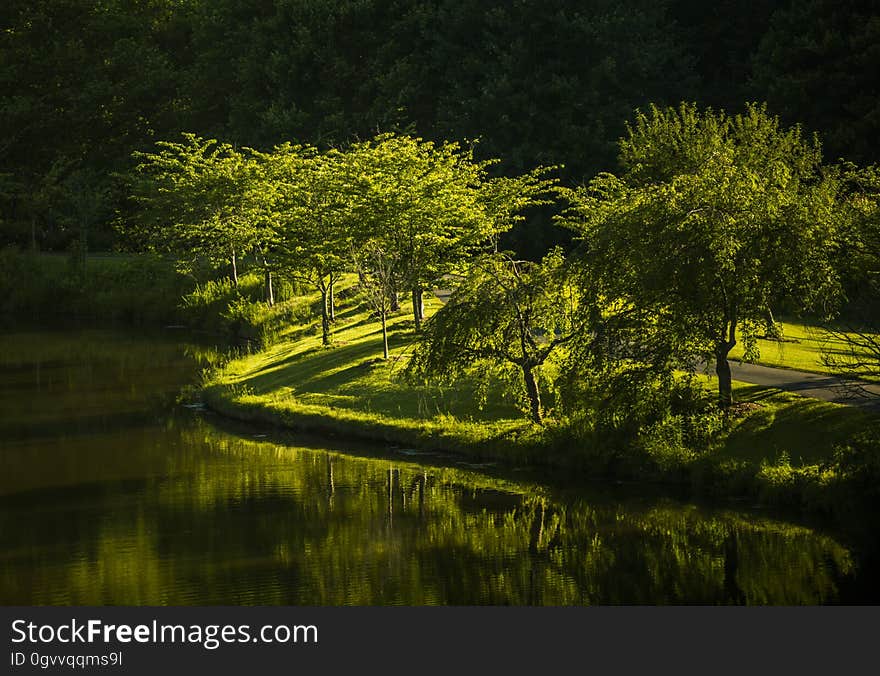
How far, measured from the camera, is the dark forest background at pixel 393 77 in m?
62.2

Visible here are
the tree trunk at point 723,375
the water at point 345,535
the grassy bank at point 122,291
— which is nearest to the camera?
the water at point 345,535

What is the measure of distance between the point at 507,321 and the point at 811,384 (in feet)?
24.9

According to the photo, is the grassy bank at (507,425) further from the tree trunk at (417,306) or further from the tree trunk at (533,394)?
the tree trunk at (417,306)

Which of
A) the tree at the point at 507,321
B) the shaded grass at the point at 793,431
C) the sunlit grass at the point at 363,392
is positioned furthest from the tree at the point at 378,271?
the shaded grass at the point at 793,431

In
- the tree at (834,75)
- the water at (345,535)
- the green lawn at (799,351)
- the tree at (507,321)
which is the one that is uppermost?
the tree at (834,75)

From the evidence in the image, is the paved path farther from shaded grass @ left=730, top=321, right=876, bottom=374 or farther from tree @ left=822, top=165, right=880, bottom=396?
shaded grass @ left=730, top=321, right=876, bottom=374

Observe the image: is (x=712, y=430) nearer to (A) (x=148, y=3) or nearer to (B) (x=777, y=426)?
(B) (x=777, y=426)

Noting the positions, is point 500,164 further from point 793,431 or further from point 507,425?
point 793,431

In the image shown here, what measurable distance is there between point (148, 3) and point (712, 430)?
85127 millimetres

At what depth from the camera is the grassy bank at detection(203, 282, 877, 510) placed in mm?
28438

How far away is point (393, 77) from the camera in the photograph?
84.8 metres

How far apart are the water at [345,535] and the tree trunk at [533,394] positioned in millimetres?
2534

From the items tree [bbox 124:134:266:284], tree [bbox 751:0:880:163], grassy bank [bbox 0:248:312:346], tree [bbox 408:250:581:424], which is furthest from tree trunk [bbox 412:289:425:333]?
tree [bbox 751:0:880:163]

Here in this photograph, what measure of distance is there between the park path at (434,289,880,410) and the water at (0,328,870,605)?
509cm
